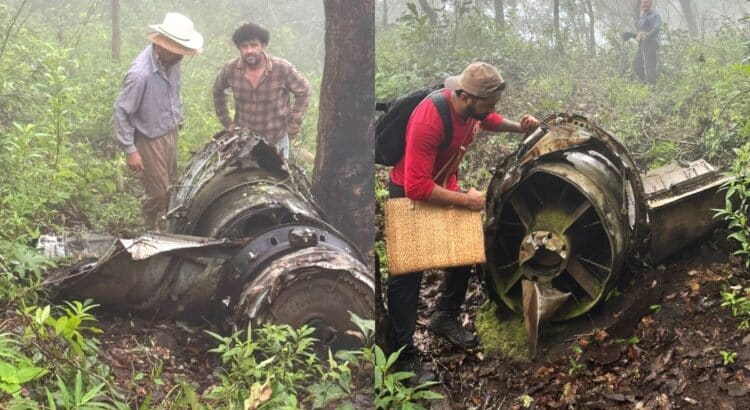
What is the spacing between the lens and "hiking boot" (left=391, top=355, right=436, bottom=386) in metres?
3.15

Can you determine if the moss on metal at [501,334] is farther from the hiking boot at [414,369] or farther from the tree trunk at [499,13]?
the tree trunk at [499,13]

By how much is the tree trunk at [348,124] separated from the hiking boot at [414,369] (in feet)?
2.62

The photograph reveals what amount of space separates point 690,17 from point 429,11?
3.94 feet

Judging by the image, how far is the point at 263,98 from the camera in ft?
8.05

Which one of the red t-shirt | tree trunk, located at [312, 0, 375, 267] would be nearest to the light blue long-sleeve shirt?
tree trunk, located at [312, 0, 375, 267]

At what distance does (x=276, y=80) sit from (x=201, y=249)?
0.72 metres

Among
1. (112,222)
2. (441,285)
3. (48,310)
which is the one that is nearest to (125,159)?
(112,222)

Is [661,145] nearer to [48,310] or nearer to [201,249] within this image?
[201,249]

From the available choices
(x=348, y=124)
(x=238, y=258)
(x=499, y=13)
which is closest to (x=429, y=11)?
(x=499, y=13)

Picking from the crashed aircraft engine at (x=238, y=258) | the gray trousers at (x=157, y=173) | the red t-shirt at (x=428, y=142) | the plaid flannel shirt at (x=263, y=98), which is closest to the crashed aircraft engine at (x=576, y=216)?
the red t-shirt at (x=428, y=142)

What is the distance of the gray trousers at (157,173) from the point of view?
2.37 metres

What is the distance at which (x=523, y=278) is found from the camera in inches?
119

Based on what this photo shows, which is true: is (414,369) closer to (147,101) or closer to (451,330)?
(451,330)

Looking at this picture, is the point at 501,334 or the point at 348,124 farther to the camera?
the point at 501,334
